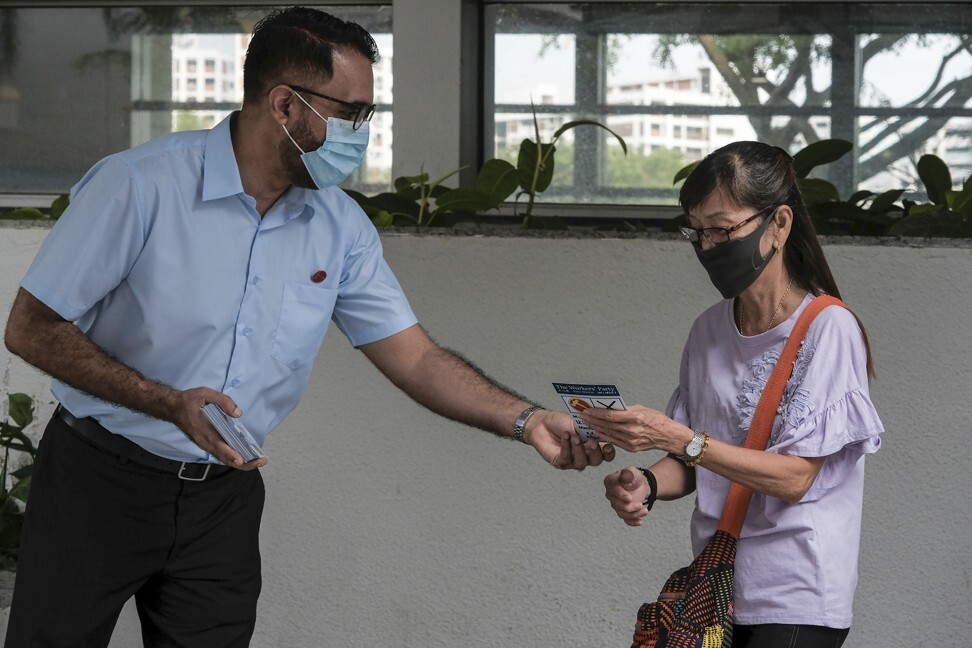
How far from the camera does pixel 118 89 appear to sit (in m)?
4.29

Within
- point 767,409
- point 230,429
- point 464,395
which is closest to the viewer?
point 230,429

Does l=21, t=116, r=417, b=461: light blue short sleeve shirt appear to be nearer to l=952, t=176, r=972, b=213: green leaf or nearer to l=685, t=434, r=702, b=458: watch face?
l=685, t=434, r=702, b=458: watch face

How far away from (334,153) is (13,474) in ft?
5.55

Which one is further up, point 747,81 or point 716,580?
point 747,81

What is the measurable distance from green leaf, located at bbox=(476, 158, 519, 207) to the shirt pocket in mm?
1119

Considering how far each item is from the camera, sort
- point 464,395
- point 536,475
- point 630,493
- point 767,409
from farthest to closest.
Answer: point 536,475
point 464,395
point 630,493
point 767,409

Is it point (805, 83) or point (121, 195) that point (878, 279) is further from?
point (121, 195)

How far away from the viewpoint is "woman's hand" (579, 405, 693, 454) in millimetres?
1775

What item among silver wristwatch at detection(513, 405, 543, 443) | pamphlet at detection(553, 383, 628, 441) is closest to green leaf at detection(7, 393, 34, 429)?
silver wristwatch at detection(513, 405, 543, 443)

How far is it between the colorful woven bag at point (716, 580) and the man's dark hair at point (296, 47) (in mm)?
954

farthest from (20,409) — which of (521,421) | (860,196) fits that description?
(860,196)

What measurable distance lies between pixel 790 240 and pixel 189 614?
51.6 inches

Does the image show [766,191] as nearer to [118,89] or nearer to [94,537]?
[94,537]

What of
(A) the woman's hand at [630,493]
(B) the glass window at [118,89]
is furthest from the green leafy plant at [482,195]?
(A) the woman's hand at [630,493]
